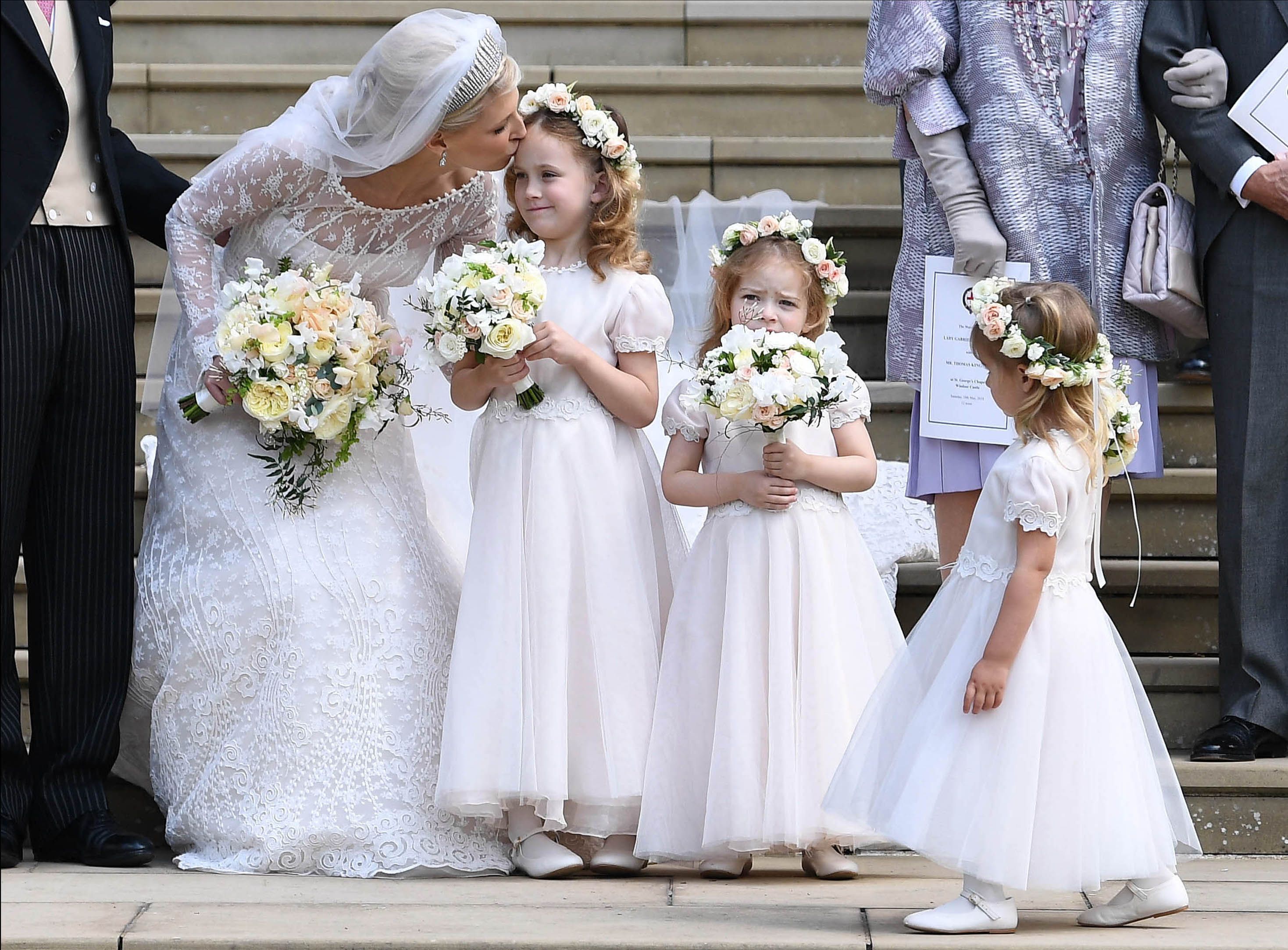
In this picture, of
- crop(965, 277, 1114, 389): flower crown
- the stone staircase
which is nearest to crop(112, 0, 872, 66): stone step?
the stone staircase

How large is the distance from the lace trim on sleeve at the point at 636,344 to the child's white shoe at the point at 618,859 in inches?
42.9

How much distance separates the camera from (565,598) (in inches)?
138

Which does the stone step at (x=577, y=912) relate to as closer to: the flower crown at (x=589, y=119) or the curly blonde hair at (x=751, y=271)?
the curly blonde hair at (x=751, y=271)

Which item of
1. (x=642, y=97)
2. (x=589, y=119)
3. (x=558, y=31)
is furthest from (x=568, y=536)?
(x=558, y=31)

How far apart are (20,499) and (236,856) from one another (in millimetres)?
919

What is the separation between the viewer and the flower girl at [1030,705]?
113 inches

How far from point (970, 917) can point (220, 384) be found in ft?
6.60

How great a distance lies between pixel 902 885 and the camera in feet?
10.9

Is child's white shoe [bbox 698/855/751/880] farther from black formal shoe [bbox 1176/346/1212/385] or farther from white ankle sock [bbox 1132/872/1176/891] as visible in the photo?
black formal shoe [bbox 1176/346/1212/385]

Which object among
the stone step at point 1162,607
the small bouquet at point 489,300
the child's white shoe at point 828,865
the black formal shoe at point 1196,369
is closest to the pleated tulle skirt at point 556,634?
the small bouquet at point 489,300

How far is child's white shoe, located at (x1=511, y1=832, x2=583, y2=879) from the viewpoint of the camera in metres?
3.41

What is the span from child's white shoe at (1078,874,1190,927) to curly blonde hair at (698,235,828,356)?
1406mm

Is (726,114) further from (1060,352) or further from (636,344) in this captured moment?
(1060,352)

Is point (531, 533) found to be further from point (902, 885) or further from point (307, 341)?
point (902, 885)
